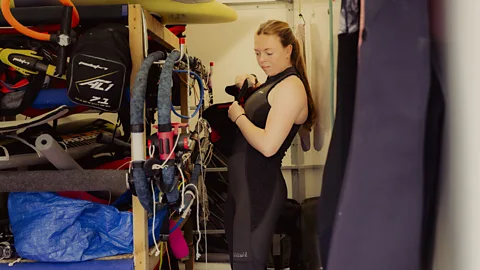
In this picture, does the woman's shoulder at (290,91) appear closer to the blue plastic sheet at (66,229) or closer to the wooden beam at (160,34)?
the wooden beam at (160,34)

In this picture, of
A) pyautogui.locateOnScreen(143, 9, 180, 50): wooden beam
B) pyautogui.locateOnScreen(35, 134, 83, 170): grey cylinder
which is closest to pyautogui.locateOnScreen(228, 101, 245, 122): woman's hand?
pyautogui.locateOnScreen(143, 9, 180, 50): wooden beam

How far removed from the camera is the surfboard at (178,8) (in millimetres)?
1344

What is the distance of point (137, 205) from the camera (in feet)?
4.24

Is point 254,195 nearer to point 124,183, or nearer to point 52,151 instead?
point 124,183

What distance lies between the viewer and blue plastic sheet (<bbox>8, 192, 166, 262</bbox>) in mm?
1312

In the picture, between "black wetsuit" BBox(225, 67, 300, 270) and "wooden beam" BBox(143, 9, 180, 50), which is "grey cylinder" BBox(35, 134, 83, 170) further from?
"black wetsuit" BBox(225, 67, 300, 270)

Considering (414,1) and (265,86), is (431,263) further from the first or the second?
(265,86)

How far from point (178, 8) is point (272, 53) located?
0.41m

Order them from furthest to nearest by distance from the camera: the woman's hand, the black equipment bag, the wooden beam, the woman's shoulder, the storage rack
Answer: the woman's hand
the woman's shoulder
the wooden beam
the storage rack
the black equipment bag

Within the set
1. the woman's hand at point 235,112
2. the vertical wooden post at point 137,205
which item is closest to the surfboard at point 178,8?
the vertical wooden post at point 137,205

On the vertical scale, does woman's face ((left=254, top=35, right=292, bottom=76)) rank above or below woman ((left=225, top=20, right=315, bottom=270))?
above

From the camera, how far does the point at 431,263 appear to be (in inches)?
23.1

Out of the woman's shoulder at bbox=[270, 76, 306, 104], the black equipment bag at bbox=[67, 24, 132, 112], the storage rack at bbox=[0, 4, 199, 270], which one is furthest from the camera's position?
the woman's shoulder at bbox=[270, 76, 306, 104]

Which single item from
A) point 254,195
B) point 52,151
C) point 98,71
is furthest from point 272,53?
point 52,151
